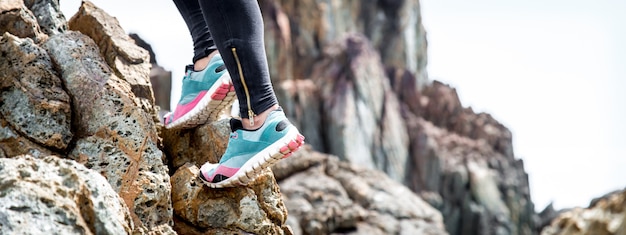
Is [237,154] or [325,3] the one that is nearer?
[237,154]

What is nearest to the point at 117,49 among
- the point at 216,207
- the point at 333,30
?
the point at 216,207

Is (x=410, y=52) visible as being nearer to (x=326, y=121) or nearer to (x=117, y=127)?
(x=326, y=121)

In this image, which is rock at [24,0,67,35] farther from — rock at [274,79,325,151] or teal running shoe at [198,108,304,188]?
rock at [274,79,325,151]

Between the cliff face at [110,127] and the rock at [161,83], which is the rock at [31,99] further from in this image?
the rock at [161,83]

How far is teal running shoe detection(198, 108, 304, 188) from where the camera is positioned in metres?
3.90

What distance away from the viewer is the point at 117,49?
5.00m

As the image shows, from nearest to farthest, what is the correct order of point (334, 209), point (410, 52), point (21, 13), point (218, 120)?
1. point (21, 13)
2. point (218, 120)
3. point (334, 209)
4. point (410, 52)

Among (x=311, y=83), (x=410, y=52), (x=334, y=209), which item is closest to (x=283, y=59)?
(x=311, y=83)

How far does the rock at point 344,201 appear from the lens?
16.4 metres

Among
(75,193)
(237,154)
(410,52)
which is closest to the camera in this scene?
(75,193)

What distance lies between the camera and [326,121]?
41.0 m

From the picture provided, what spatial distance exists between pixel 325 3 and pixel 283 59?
622 centimetres

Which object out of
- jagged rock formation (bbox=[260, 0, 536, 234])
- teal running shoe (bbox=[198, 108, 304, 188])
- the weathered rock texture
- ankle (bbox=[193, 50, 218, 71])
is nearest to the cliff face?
teal running shoe (bbox=[198, 108, 304, 188])

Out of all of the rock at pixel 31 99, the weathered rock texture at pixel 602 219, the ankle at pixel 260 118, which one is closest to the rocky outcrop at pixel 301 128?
the rock at pixel 31 99
